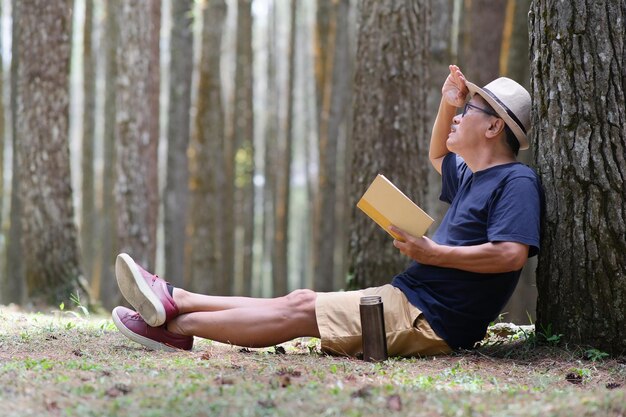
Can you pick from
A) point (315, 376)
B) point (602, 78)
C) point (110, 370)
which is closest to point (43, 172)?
point (110, 370)

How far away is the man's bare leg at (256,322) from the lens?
14.9ft

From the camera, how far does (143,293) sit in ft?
14.5

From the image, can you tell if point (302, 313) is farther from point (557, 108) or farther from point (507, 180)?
point (557, 108)

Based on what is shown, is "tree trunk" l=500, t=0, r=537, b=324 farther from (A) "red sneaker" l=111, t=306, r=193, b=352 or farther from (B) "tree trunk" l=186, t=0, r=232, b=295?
(A) "red sneaker" l=111, t=306, r=193, b=352

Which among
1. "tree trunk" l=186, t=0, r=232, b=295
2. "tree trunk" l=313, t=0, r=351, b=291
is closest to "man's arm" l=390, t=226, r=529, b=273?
"tree trunk" l=186, t=0, r=232, b=295

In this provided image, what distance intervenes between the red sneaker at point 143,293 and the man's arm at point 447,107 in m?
1.99

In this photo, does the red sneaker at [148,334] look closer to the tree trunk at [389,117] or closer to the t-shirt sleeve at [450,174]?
the t-shirt sleeve at [450,174]

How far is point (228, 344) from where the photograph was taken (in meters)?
4.86

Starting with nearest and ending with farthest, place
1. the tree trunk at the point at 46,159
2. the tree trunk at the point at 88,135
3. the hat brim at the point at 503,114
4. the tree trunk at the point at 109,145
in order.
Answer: the hat brim at the point at 503,114
the tree trunk at the point at 46,159
the tree trunk at the point at 88,135
the tree trunk at the point at 109,145

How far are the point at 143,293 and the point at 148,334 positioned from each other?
29 cm

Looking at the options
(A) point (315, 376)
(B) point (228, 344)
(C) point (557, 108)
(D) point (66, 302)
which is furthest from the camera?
(D) point (66, 302)

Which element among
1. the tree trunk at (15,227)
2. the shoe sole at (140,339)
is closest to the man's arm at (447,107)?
the shoe sole at (140,339)

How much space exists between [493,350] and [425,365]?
0.71m

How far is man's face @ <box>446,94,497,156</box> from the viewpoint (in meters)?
4.60
